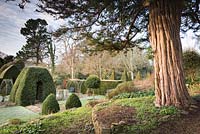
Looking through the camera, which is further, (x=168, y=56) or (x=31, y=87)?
(x=31, y=87)

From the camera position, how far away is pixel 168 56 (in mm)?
4336

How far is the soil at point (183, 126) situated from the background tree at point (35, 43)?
13.5m

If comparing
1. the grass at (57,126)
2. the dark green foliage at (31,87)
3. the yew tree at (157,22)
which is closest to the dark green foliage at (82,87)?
the dark green foliage at (31,87)

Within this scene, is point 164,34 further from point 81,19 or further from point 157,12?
point 81,19

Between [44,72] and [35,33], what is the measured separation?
22.7 ft

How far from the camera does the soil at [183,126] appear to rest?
3.30 metres

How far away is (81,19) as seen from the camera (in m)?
4.72

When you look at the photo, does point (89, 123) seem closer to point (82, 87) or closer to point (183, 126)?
point (183, 126)

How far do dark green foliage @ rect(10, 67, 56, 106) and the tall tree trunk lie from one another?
7677mm

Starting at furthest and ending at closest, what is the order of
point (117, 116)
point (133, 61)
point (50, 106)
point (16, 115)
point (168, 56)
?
point (133, 61) → point (16, 115) → point (50, 106) → point (168, 56) → point (117, 116)

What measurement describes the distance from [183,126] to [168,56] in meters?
1.55

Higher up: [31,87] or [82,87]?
[31,87]

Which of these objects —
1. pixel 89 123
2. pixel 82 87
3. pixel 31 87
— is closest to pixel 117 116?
pixel 89 123

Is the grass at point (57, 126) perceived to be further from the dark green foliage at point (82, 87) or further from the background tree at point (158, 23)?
the dark green foliage at point (82, 87)
